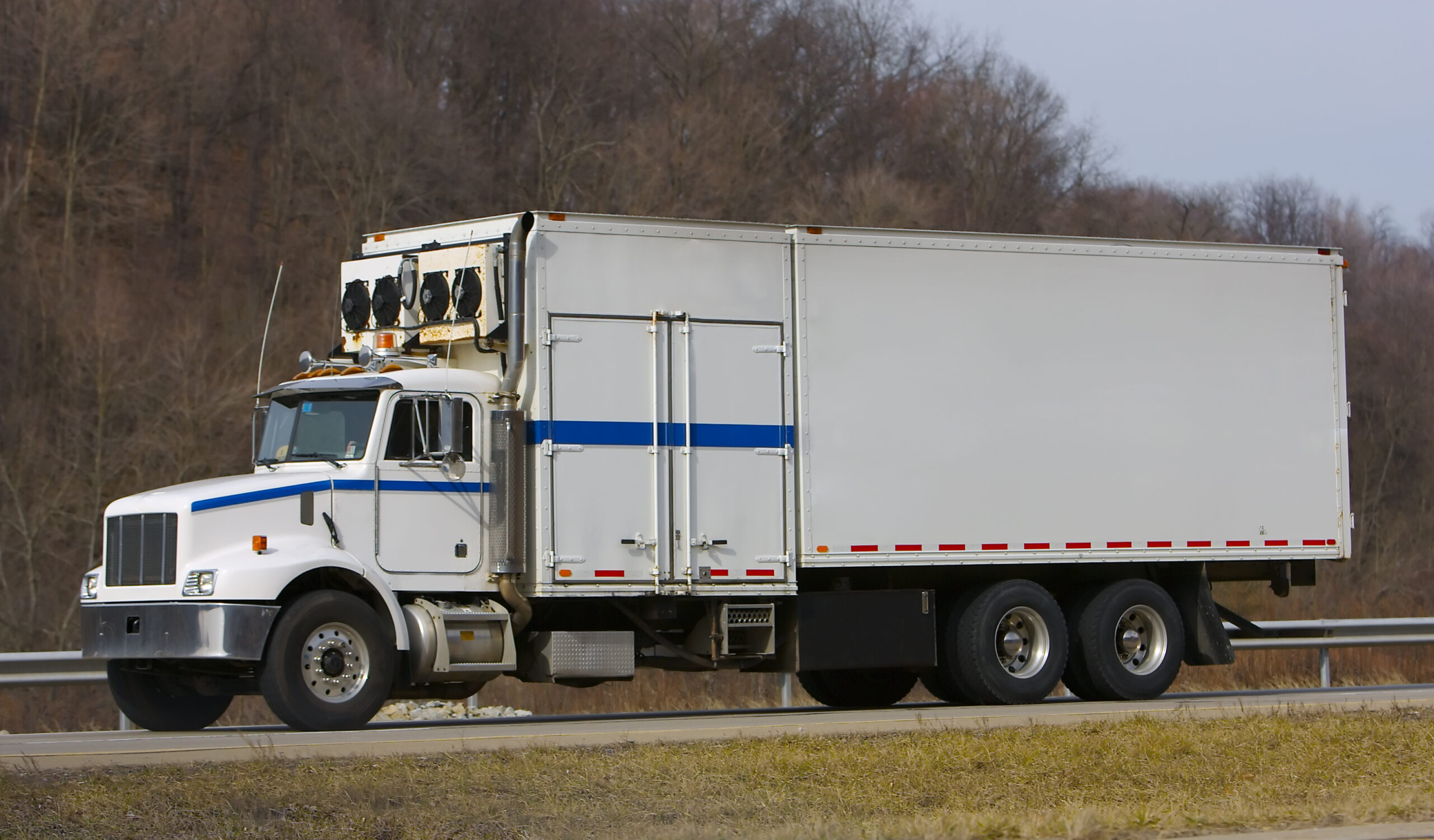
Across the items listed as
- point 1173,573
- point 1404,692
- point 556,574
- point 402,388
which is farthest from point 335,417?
point 1404,692

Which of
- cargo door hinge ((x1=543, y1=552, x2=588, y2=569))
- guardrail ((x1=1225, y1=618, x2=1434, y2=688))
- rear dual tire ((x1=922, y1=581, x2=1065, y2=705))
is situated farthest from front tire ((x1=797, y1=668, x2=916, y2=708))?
guardrail ((x1=1225, y1=618, x2=1434, y2=688))

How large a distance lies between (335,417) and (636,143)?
40902 millimetres

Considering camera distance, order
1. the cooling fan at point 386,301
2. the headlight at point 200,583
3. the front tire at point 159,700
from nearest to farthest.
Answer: the headlight at point 200,583
the front tire at point 159,700
the cooling fan at point 386,301

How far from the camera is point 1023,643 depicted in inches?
647

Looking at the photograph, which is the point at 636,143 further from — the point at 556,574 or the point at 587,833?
the point at 587,833

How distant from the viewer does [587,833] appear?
328 inches

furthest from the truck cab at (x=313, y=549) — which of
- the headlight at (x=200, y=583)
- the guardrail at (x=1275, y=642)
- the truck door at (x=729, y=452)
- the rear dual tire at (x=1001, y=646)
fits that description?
the rear dual tire at (x=1001, y=646)

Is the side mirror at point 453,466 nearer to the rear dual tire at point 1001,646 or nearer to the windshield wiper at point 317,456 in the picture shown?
the windshield wiper at point 317,456

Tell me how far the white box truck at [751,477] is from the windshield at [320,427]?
0.09ft

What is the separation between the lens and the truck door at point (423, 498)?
46.7ft

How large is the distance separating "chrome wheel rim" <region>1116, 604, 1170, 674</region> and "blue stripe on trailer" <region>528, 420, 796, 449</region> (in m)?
3.95

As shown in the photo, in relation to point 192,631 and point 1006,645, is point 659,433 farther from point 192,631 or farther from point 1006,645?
point 192,631

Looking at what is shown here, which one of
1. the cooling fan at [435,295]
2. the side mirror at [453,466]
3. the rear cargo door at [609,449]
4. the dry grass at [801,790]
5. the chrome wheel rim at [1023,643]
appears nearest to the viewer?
the dry grass at [801,790]

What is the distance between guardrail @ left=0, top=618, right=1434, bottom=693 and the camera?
16406 mm
